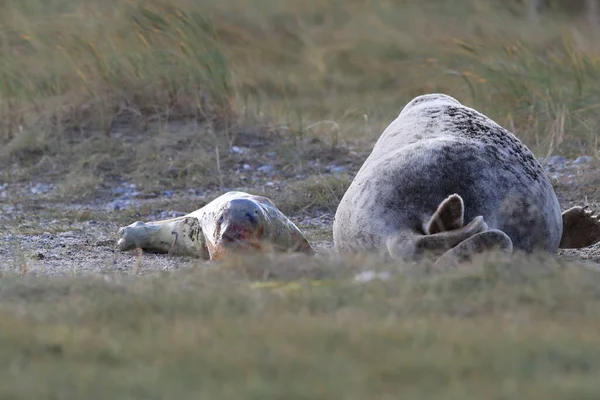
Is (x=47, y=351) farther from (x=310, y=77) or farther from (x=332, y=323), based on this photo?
(x=310, y=77)

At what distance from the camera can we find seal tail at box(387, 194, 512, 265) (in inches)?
142

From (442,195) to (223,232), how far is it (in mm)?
1024

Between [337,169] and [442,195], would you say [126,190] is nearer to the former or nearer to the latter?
[337,169]

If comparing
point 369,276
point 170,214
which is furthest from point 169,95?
point 369,276

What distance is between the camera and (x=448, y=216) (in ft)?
12.1

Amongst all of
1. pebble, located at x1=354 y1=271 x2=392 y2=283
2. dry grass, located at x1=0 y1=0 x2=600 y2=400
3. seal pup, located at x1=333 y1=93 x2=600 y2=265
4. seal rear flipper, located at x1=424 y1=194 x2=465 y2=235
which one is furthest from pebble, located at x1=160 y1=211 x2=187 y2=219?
pebble, located at x1=354 y1=271 x2=392 y2=283

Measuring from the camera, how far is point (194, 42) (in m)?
8.59

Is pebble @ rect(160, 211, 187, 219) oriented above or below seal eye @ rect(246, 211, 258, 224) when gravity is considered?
below

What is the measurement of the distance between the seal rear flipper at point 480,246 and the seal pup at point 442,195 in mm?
135

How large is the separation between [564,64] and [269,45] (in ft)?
17.6

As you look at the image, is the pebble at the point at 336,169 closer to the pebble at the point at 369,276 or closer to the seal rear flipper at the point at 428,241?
the seal rear flipper at the point at 428,241

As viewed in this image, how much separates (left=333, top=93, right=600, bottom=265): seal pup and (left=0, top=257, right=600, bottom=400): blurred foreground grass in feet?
2.13

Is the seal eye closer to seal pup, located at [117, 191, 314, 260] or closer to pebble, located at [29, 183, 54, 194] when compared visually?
seal pup, located at [117, 191, 314, 260]

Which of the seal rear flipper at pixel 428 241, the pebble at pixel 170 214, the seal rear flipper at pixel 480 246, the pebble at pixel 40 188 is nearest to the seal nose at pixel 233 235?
the seal rear flipper at pixel 428 241
